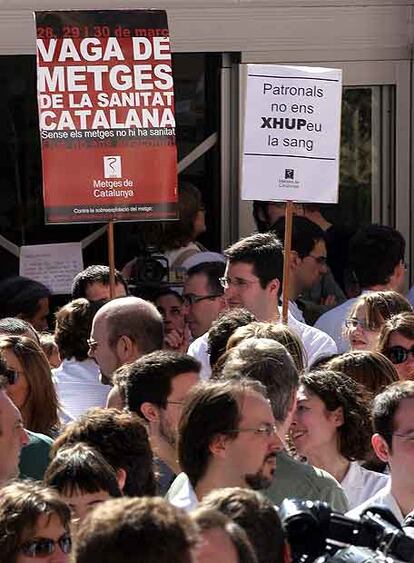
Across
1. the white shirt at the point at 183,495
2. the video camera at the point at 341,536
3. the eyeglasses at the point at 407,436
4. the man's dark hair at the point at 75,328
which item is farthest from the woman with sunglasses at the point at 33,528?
the man's dark hair at the point at 75,328

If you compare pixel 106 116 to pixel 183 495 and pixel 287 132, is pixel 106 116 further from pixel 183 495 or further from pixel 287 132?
pixel 183 495

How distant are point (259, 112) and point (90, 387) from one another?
7.35 feet

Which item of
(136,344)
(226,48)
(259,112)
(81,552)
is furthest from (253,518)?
(226,48)

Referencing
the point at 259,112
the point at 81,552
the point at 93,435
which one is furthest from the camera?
the point at 259,112

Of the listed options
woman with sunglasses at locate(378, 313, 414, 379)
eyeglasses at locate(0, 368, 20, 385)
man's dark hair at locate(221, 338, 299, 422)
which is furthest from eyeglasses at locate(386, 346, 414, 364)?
eyeglasses at locate(0, 368, 20, 385)

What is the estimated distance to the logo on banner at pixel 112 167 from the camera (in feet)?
30.3

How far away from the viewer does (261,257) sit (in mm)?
8477

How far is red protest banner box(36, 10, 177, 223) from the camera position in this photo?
30.1 feet

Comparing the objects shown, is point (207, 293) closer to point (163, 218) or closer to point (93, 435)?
point (163, 218)

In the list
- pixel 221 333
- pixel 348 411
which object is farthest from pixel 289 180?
pixel 348 411

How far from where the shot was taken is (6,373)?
6.23 metres

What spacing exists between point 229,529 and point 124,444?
1.62 meters

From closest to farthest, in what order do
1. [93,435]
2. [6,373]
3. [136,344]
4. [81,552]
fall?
1. [81,552]
2. [93,435]
3. [6,373]
4. [136,344]

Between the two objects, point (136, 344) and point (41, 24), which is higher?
point (41, 24)
